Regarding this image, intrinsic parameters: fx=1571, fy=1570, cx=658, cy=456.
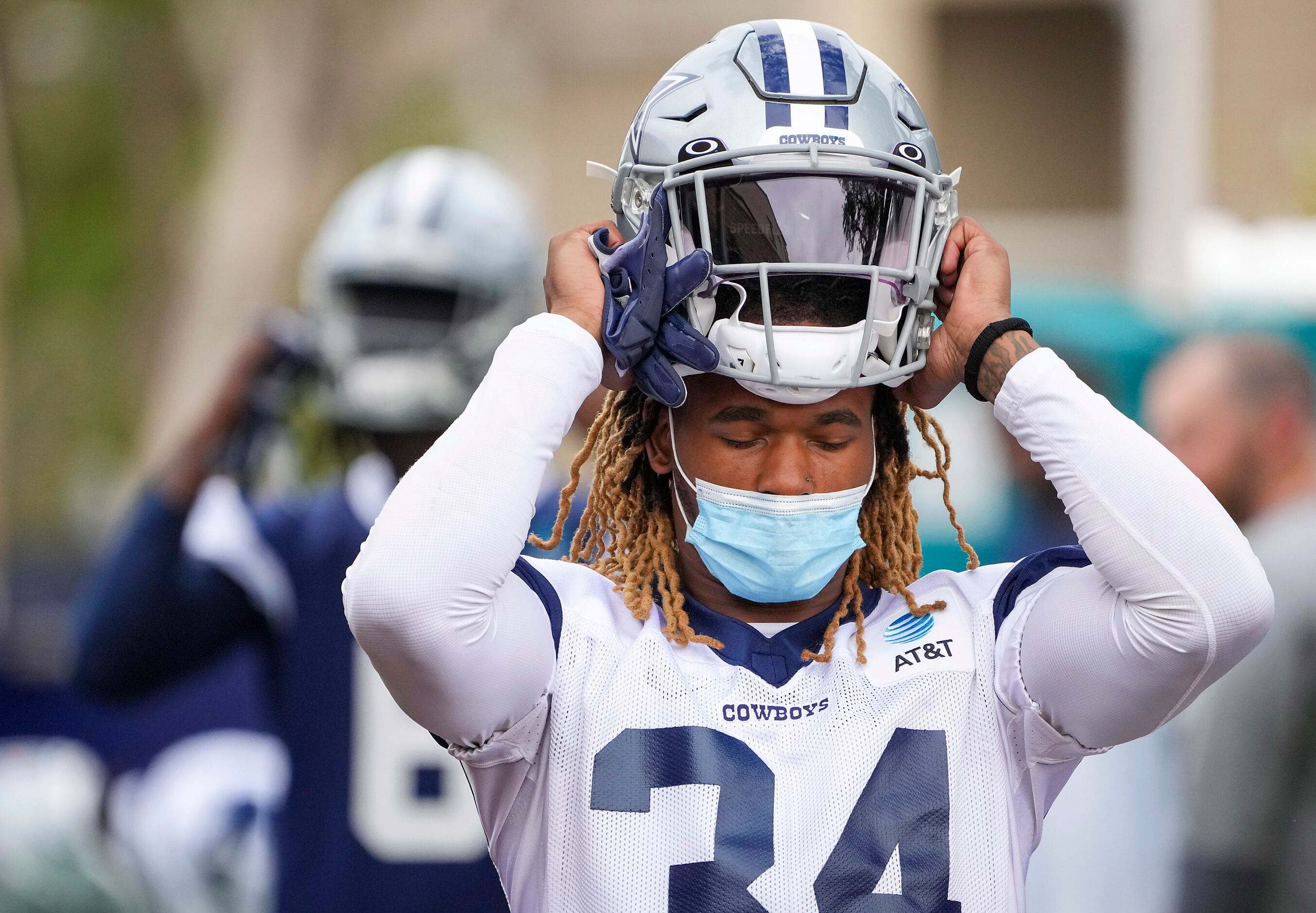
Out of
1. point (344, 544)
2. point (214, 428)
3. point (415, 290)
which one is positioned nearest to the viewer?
point (344, 544)

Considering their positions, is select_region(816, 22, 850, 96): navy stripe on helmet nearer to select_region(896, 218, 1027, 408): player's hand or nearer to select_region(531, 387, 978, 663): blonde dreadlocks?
select_region(896, 218, 1027, 408): player's hand

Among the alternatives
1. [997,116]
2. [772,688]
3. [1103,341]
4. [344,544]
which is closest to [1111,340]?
[1103,341]

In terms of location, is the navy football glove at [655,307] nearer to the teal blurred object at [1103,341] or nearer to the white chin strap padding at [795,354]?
the white chin strap padding at [795,354]

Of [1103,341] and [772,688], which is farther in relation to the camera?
[1103,341]

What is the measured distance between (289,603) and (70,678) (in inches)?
30.3

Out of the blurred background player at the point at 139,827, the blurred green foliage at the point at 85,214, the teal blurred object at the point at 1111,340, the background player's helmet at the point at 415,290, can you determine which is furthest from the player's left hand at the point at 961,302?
the blurred green foliage at the point at 85,214

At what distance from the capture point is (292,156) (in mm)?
11211

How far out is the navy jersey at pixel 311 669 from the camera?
3518 millimetres

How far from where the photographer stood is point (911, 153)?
2334 mm

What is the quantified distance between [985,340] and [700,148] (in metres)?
0.50

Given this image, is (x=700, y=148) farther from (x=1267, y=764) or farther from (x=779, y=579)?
(x=1267, y=764)

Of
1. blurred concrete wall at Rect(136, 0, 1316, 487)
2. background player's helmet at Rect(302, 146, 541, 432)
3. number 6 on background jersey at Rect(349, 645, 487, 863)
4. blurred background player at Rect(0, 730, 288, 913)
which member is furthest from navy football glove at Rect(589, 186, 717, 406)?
blurred concrete wall at Rect(136, 0, 1316, 487)

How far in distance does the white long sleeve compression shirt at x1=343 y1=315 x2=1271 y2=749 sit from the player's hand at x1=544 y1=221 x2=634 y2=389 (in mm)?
41

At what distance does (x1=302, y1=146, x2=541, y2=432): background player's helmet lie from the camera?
4.03 metres
